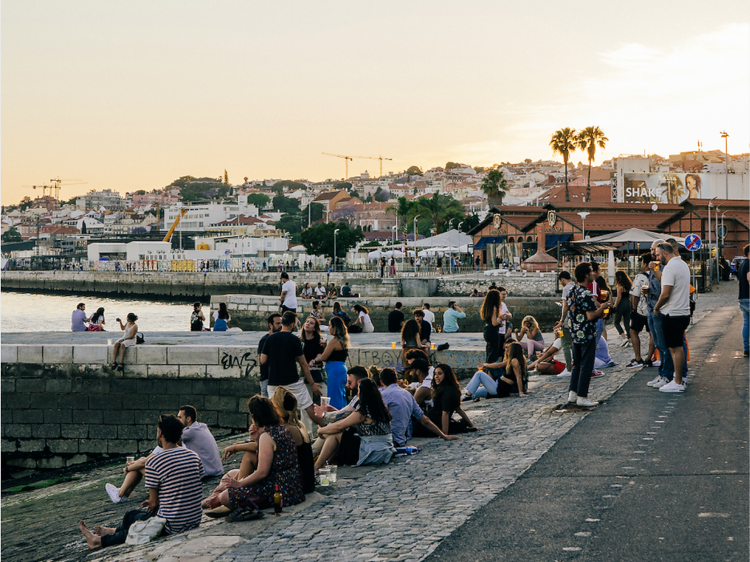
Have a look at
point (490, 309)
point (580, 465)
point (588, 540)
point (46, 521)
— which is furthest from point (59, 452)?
point (588, 540)

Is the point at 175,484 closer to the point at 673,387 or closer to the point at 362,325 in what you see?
the point at 673,387

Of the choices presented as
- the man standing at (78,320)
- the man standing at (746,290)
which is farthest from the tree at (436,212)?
the man standing at (746,290)

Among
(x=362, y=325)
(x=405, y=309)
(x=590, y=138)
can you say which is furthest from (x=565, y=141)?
(x=362, y=325)

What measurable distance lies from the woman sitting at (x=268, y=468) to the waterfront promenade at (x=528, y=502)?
0.69ft

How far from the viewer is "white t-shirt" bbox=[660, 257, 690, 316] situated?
891 centimetres

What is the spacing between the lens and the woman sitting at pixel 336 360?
10.3 metres

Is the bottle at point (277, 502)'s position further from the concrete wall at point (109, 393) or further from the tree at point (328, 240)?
the tree at point (328, 240)

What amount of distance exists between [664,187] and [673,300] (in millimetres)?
76670

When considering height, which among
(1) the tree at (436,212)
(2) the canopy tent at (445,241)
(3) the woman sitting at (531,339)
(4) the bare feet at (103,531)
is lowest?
(4) the bare feet at (103,531)

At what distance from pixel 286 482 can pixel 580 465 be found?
2574mm

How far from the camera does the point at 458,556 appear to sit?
449 centimetres

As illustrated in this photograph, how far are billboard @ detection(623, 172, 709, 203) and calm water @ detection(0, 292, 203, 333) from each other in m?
48.0

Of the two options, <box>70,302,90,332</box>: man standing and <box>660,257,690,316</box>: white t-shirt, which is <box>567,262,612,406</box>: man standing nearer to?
<box>660,257,690,316</box>: white t-shirt

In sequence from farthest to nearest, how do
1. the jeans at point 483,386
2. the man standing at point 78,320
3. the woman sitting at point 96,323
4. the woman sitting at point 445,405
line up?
1. the woman sitting at point 96,323
2. the man standing at point 78,320
3. the jeans at point 483,386
4. the woman sitting at point 445,405
